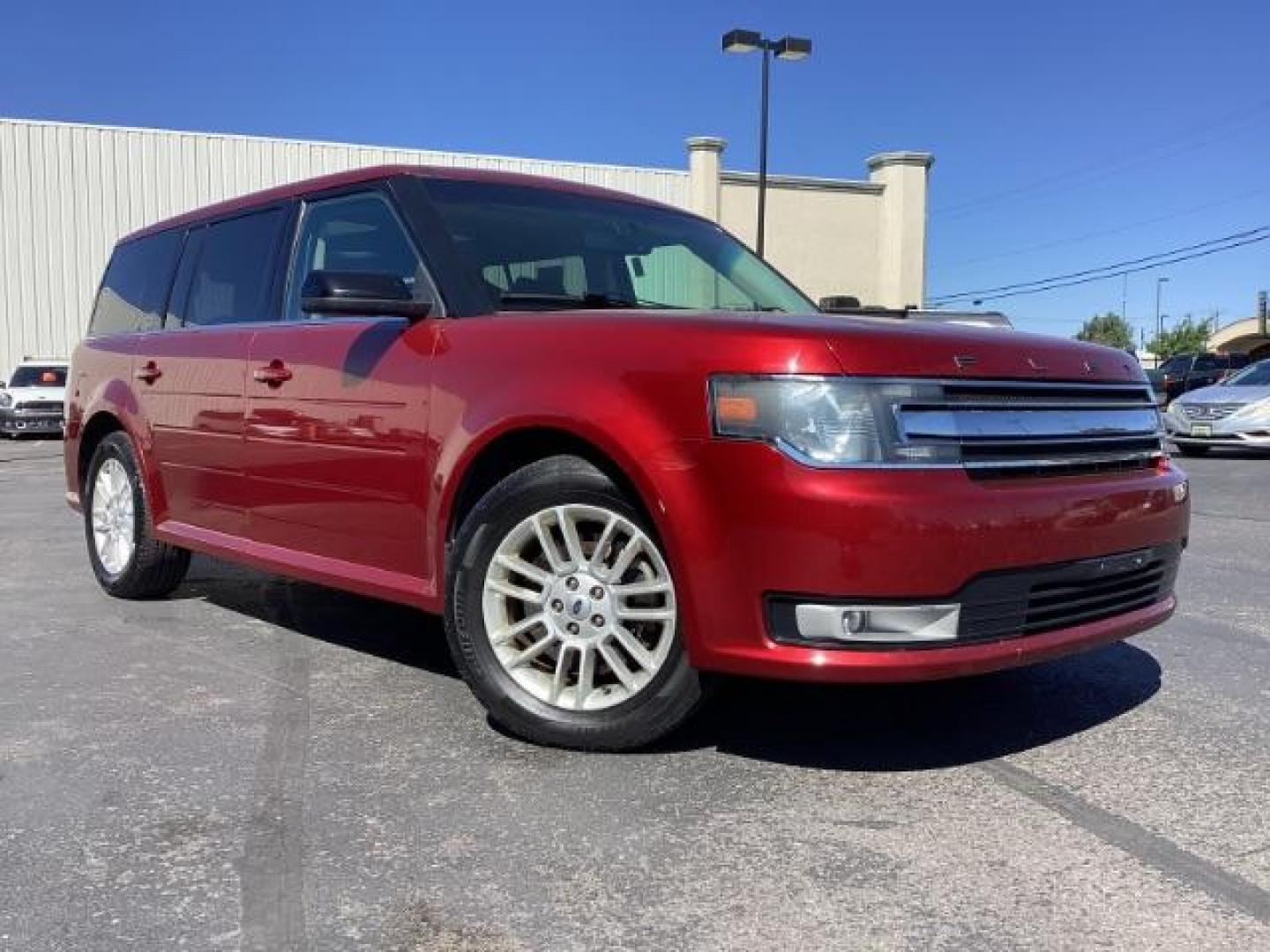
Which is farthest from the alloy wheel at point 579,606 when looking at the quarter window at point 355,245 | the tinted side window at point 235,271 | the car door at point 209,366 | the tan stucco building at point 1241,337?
the tan stucco building at point 1241,337

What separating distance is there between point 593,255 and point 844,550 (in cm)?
193

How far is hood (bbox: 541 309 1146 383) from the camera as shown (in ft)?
10.1

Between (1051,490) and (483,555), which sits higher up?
(1051,490)

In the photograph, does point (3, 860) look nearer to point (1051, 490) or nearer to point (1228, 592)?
point (1051, 490)

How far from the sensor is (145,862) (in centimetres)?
278

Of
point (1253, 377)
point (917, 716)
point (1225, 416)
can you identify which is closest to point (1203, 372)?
point (1253, 377)

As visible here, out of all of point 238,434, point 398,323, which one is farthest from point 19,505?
point 398,323

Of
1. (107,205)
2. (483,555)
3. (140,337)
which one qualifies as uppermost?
(107,205)

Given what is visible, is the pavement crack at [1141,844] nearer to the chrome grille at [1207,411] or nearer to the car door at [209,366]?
the car door at [209,366]

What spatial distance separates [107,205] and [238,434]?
25.8 m

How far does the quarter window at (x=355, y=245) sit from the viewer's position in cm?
417

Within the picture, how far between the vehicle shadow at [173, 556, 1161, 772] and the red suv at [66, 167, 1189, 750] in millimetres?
414

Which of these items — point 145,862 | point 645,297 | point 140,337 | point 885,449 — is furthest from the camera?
point 140,337

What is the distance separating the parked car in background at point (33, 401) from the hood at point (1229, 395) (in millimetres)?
19206
